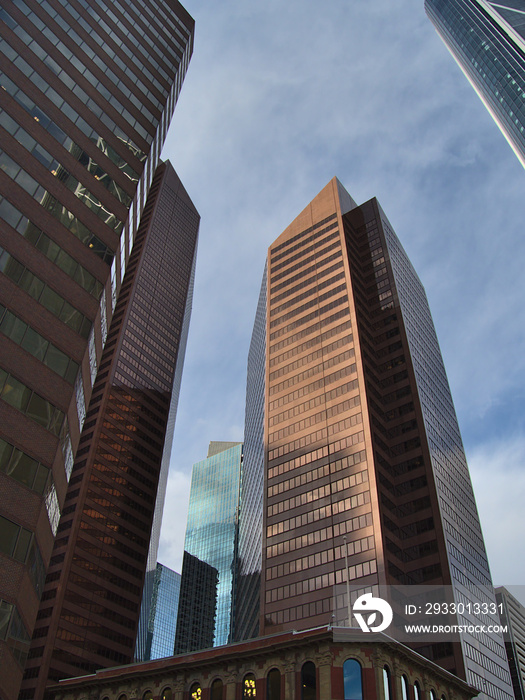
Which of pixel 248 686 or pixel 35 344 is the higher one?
pixel 35 344

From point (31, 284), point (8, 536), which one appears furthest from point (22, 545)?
point (31, 284)

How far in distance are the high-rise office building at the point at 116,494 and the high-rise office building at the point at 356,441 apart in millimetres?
45535

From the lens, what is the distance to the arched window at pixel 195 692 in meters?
52.8

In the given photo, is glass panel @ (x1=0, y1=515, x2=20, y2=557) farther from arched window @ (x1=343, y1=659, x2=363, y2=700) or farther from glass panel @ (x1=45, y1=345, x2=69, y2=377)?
arched window @ (x1=343, y1=659, x2=363, y2=700)

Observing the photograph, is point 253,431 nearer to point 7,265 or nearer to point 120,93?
point 120,93

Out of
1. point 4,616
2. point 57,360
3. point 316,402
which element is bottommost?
point 4,616

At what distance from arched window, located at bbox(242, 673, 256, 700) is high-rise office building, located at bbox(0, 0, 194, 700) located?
2217 centimetres

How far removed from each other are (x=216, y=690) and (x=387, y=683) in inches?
636

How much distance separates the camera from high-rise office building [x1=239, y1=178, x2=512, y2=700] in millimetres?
100125

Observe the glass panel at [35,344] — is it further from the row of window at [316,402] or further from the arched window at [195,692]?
the row of window at [316,402]

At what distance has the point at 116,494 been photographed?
149 m

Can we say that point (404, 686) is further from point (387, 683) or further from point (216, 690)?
point (216, 690)

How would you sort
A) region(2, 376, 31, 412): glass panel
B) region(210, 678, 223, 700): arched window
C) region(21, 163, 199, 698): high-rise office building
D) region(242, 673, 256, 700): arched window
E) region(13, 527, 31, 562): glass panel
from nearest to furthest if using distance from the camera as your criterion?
region(13, 527, 31, 562): glass panel, region(2, 376, 31, 412): glass panel, region(242, 673, 256, 700): arched window, region(210, 678, 223, 700): arched window, region(21, 163, 199, 698): high-rise office building

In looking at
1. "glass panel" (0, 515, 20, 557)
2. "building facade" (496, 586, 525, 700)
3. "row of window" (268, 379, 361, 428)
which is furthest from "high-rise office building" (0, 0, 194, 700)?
"building facade" (496, 586, 525, 700)
